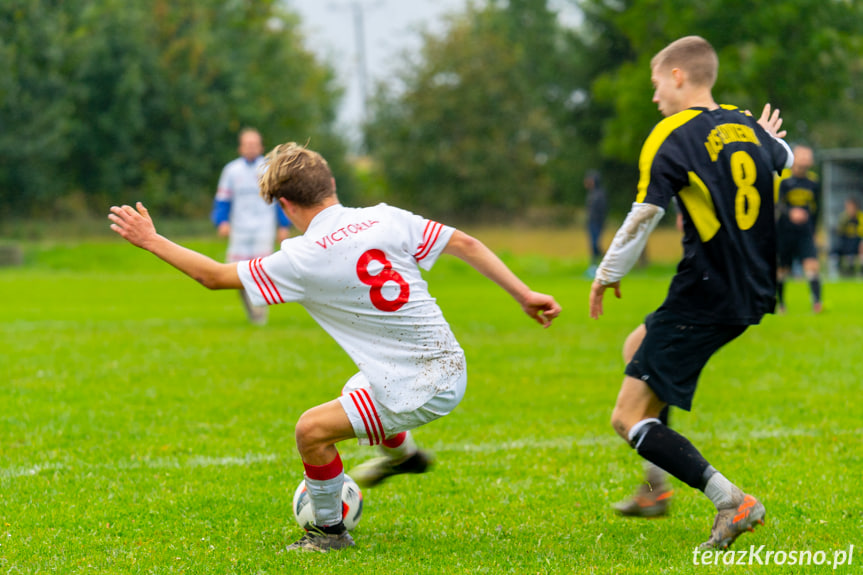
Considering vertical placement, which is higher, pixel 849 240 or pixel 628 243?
pixel 628 243

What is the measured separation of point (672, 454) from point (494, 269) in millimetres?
1054

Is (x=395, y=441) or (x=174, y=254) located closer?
(x=174, y=254)

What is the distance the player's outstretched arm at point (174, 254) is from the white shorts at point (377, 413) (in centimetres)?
65

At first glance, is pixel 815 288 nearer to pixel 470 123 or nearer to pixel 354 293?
pixel 354 293

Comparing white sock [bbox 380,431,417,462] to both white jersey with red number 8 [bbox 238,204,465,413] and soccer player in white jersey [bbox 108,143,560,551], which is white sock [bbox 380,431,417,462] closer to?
soccer player in white jersey [bbox 108,143,560,551]

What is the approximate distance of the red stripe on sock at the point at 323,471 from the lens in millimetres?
3951

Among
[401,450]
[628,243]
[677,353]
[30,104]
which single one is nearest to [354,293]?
[401,450]

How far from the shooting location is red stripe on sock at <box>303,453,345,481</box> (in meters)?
3.95

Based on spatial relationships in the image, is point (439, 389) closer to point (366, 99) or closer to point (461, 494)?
point (461, 494)

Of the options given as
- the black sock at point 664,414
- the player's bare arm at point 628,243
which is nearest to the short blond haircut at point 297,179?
the player's bare arm at point 628,243

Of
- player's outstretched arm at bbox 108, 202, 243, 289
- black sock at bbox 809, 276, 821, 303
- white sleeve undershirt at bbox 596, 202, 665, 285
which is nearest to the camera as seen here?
player's outstretched arm at bbox 108, 202, 243, 289

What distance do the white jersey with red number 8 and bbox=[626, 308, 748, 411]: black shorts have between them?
82cm

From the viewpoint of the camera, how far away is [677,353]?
4.00m

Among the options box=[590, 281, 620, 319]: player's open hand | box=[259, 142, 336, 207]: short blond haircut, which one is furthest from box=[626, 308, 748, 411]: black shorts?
box=[259, 142, 336, 207]: short blond haircut
